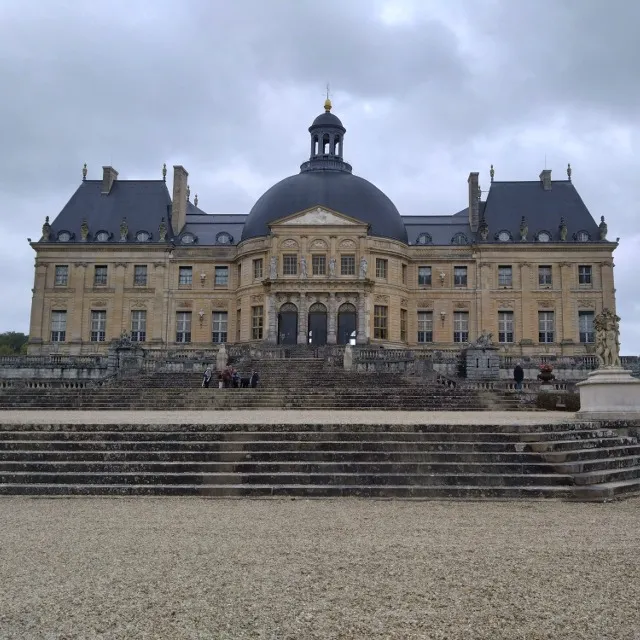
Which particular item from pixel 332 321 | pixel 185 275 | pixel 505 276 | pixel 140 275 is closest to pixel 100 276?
pixel 140 275

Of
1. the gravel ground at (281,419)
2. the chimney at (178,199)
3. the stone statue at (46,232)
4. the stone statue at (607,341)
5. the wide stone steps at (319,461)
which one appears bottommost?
the wide stone steps at (319,461)

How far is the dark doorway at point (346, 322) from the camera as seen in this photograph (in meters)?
43.8

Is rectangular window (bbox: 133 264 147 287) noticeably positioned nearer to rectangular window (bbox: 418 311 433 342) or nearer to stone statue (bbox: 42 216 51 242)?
stone statue (bbox: 42 216 51 242)

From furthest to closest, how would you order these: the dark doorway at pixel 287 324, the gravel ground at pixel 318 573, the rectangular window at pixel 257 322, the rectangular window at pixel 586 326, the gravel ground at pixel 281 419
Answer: the rectangular window at pixel 586 326 → the rectangular window at pixel 257 322 → the dark doorway at pixel 287 324 → the gravel ground at pixel 281 419 → the gravel ground at pixel 318 573

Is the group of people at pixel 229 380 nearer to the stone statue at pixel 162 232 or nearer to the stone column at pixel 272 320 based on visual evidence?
the stone column at pixel 272 320

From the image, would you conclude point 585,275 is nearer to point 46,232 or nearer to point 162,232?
point 162,232

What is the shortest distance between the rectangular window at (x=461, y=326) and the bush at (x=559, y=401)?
2356 cm

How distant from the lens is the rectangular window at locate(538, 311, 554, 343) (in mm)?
46750

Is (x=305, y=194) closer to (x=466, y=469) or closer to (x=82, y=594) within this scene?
(x=466, y=469)

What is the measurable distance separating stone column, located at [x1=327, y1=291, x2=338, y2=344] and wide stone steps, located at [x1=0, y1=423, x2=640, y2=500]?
29802mm

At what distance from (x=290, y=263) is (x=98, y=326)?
1420cm

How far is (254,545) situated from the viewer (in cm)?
750

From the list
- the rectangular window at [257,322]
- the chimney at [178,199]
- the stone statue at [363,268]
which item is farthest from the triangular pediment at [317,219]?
the chimney at [178,199]

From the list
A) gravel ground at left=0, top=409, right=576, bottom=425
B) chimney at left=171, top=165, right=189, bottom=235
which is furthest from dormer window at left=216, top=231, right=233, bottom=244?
gravel ground at left=0, top=409, right=576, bottom=425
